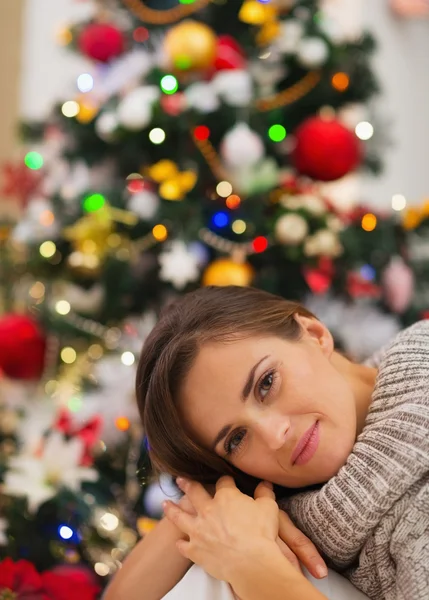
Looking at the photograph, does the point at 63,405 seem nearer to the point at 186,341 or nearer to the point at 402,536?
the point at 186,341

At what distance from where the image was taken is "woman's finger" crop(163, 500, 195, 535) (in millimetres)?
988

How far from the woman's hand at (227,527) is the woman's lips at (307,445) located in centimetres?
8

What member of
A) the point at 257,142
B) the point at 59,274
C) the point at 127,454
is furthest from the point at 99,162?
the point at 127,454

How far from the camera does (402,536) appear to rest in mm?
892

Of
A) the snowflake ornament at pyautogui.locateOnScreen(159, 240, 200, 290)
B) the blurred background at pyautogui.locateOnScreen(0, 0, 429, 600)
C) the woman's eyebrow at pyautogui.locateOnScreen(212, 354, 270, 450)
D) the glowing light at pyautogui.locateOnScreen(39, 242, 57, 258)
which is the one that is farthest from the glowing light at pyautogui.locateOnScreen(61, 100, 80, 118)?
the woman's eyebrow at pyautogui.locateOnScreen(212, 354, 270, 450)

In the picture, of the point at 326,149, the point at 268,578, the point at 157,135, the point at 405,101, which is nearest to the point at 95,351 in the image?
the point at 157,135

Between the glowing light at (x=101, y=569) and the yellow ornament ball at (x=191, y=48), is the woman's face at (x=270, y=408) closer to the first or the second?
the glowing light at (x=101, y=569)

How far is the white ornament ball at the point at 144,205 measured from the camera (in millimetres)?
1922

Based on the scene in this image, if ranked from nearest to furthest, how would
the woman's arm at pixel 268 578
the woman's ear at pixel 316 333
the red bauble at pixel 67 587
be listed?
the woman's arm at pixel 268 578 < the woman's ear at pixel 316 333 < the red bauble at pixel 67 587

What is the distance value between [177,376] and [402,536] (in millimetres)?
372

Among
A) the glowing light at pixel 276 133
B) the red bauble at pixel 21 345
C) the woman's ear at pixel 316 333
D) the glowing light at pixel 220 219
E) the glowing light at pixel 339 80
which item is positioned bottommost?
the red bauble at pixel 21 345

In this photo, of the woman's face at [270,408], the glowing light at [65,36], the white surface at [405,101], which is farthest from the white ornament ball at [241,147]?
the white surface at [405,101]

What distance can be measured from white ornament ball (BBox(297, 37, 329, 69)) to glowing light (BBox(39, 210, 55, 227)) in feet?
2.92

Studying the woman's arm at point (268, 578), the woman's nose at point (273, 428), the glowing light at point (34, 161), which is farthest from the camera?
the glowing light at point (34, 161)
